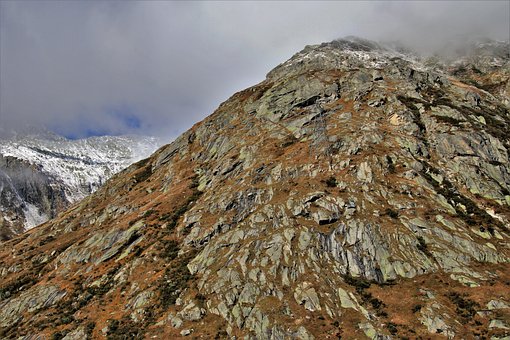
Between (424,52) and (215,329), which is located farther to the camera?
(424,52)

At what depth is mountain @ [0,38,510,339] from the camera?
42.4 meters

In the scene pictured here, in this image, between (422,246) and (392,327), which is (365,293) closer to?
(392,327)

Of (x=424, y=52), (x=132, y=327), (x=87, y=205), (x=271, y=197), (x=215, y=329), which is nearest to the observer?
(x=215, y=329)

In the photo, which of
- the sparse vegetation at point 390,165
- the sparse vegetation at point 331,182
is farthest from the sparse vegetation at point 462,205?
the sparse vegetation at point 331,182

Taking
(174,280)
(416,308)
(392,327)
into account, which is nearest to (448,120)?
(416,308)

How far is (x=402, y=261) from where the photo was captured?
46.9 metres

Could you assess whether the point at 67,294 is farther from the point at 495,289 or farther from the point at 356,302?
the point at 495,289

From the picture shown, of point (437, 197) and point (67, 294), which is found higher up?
point (67, 294)

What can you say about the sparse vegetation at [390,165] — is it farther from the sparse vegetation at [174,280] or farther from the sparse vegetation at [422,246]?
the sparse vegetation at [174,280]

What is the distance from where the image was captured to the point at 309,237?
50.7m

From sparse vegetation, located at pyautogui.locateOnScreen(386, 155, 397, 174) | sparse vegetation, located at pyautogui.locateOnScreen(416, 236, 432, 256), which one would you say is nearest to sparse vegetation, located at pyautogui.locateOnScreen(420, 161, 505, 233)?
sparse vegetation, located at pyautogui.locateOnScreen(386, 155, 397, 174)

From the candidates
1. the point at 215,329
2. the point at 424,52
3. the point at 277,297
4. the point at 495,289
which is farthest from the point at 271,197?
the point at 424,52

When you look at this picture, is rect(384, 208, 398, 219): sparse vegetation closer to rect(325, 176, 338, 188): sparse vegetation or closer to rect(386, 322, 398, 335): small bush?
rect(325, 176, 338, 188): sparse vegetation

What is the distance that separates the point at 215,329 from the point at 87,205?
2849 inches
